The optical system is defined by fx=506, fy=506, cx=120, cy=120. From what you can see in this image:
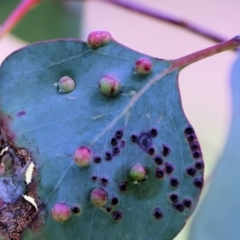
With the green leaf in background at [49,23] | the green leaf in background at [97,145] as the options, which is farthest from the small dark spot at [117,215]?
the green leaf in background at [49,23]

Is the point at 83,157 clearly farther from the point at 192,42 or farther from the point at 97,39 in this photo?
the point at 192,42

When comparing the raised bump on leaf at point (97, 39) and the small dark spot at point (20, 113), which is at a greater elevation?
the raised bump on leaf at point (97, 39)

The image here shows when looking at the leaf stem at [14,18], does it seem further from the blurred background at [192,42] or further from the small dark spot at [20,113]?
the blurred background at [192,42]

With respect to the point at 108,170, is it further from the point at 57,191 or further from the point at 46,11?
the point at 46,11

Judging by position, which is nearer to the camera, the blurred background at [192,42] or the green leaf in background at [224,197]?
the green leaf in background at [224,197]

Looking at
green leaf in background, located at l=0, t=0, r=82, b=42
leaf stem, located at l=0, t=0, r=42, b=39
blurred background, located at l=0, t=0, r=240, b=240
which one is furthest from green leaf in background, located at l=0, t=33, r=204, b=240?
blurred background, located at l=0, t=0, r=240, b=240

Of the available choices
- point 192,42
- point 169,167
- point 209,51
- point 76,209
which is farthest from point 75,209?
point 192,42

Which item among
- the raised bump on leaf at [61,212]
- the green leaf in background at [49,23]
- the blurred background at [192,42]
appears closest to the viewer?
the raised bump on leaf at [61,212]

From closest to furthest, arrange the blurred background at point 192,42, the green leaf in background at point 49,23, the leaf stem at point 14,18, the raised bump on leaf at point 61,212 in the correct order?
the raised bump on leaf at point 61,212 → the leaf stem at point 14,18 → the green leaf in background at point 49,23 → the blurred background at point 192,42
